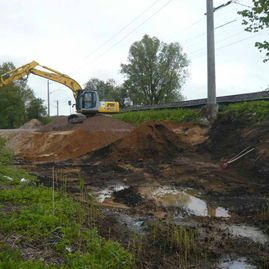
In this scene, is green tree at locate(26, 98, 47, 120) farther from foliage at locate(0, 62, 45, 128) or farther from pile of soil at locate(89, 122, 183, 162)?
pile of soil at locate(89, 122, 183, 162)

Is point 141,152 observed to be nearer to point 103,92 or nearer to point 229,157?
point 229,157

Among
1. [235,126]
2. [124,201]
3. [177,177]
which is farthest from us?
[235,126]

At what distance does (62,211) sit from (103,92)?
7764 centimetres

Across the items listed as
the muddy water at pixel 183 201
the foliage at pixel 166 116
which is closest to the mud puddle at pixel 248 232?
the muddy water at pixel 183 201

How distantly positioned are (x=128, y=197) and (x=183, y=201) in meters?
1.58

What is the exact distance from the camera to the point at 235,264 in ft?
24.2

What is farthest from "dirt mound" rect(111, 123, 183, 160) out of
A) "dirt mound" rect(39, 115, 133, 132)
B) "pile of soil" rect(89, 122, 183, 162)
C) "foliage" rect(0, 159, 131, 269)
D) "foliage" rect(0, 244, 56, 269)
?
"foliage" rect(0, 244, 56, 269)

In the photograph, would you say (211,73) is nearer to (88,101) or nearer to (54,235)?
(88,101)

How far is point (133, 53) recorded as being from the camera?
2768 inches

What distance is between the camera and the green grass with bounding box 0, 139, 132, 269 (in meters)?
6.51

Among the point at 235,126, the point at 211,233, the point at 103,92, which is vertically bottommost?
the point at 211,233

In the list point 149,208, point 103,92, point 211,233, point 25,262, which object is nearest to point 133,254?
point 25,262

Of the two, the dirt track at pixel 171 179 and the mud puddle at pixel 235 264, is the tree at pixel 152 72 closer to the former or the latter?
the dirt track at pixel 171 179

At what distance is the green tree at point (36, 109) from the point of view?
65.4m
